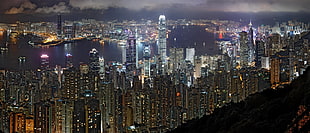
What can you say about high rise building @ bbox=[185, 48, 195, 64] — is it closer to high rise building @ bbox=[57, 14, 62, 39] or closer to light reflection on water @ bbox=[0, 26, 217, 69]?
light reflection on water @ bbox=[0, 26, 217, 69]

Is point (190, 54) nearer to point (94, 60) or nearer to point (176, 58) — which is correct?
point (176, 58)

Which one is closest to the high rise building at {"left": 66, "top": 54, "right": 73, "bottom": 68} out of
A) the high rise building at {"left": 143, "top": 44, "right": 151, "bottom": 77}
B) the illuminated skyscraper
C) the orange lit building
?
the illuminated skyscraper

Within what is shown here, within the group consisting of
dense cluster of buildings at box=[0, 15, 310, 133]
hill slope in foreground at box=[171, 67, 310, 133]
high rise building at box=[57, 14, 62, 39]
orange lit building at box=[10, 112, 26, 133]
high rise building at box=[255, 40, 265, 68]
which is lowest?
orange lit building at box=[10, 112, 26, 133]

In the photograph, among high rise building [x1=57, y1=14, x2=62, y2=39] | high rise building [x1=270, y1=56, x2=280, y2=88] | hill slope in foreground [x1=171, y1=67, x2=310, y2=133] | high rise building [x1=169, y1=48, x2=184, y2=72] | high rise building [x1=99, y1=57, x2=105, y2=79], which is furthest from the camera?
high rise building [x1=169, y1=48, x2=184, y2=72]

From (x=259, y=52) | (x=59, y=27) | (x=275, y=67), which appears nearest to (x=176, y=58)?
(x=259, y=52)

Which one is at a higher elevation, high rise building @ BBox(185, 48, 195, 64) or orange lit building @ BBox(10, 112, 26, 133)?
high rise building @ BBox(185, 48, 195, 64)

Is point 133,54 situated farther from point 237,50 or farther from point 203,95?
point 203,95

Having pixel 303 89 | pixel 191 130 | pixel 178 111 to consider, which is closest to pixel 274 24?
pixel 178 111
